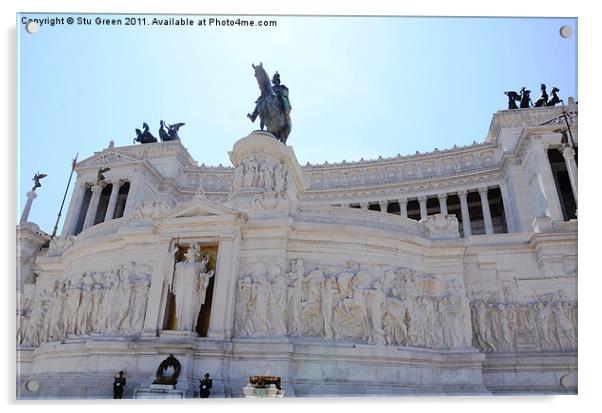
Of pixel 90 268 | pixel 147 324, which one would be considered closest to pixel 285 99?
pixel 90 268

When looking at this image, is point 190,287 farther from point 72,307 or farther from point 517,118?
point 517,118

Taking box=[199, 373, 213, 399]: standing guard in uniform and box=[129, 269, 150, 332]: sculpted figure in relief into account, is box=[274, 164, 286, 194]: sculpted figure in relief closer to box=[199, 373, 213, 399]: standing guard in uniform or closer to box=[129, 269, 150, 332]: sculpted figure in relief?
box=[129, 269, 150, 332]: sculpted figure in relief

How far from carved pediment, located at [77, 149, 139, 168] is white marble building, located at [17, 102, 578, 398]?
2751 centimetres

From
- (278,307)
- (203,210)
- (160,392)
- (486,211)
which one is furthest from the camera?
(486,211)

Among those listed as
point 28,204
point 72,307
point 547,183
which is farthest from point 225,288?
point 547,183

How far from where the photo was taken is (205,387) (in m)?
9.19

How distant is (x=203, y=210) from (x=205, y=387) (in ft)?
15.2

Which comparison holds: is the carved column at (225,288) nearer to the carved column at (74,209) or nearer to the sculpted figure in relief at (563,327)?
the sculpted figure in relief at (563,327)

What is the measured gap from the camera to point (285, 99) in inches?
714

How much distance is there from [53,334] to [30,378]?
3.93m

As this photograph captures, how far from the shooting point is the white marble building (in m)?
10.3

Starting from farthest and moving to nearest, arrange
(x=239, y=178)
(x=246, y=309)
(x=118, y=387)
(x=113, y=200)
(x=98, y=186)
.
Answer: (x=113, y=200), (x=98, y=186), (x=239, y=178), (x=246, y=309), (x=118, y=387)

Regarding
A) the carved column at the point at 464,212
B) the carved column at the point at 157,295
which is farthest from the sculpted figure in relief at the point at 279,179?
the carved column at the point at 464,212

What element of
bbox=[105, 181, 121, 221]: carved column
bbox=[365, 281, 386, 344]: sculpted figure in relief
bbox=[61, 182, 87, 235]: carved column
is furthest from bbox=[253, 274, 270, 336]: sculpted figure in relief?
bbox=[61, 182, 87, 235]: carved column
